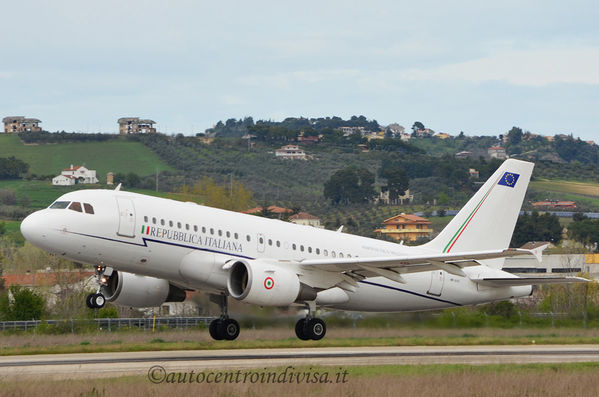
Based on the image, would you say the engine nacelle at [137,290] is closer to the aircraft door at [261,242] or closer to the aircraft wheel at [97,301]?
the aircraft door at [261,242]

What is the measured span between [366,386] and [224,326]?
14584mm

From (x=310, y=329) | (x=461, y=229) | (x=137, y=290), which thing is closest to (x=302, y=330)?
(x=310, y=329)

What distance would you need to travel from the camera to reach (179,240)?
32031 millimetres

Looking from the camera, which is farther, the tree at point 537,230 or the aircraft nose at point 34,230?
the tree at point 537,230

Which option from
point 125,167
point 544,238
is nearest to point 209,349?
point 544,238

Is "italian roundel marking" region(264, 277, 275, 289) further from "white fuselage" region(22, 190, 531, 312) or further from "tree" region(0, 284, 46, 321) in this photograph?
"tree" region(0, 284, 46, 321)

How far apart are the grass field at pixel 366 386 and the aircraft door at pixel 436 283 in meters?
13.3

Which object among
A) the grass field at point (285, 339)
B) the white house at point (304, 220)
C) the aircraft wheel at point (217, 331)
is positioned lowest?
the white house at point (304, 220)

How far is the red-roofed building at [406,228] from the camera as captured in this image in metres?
148

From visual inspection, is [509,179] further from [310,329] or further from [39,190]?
[39,190]

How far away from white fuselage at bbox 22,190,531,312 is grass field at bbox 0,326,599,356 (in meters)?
1.77

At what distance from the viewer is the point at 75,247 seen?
3053 centimetres

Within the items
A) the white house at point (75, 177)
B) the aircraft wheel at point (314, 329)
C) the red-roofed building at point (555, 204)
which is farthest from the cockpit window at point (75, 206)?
the red-roofed building at point (555, 204)

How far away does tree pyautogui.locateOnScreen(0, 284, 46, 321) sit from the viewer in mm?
50406
